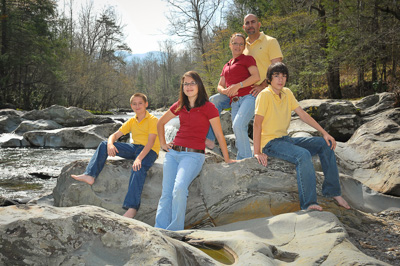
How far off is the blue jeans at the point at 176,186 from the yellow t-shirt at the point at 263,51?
1.82 m

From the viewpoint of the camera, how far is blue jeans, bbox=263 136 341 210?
3.55m

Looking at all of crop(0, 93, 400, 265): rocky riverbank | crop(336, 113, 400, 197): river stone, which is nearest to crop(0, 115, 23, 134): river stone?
crop(0, 93, 400, 265): rocky riverbank

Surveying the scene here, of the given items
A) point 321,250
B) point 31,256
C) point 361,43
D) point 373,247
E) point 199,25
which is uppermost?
point 199,25

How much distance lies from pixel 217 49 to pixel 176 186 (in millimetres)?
24980

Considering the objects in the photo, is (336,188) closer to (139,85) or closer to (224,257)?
(224,257)

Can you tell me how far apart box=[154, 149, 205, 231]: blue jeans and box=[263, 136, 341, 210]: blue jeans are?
920 mm

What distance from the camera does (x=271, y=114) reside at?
12.9ft

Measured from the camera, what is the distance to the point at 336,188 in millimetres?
3824

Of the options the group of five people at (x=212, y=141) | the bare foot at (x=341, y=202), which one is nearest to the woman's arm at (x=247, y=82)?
the group of five people at (x=212, y=141)

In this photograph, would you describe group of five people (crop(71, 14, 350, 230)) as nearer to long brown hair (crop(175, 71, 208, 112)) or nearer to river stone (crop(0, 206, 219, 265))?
long brown hair (crop(175, 71, 208, 112))

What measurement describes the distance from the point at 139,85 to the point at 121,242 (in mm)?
70121

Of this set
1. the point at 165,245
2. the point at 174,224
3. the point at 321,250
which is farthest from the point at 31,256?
the point at 321,250

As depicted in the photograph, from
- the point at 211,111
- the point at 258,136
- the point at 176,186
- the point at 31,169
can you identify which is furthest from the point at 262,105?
the point at 31,169

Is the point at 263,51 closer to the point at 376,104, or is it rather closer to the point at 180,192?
the point at 180,192
